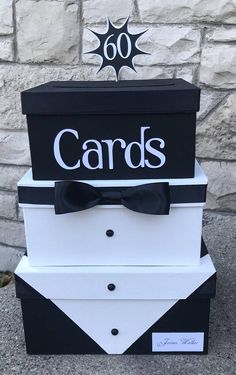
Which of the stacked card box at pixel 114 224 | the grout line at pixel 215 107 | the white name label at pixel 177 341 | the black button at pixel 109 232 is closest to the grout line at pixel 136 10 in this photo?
the grout line at pixel 215 107

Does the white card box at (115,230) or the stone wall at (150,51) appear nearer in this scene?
the white card box at (115,230)

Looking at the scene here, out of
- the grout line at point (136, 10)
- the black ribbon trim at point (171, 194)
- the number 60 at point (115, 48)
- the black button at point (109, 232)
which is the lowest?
the black button at point (109, 232)

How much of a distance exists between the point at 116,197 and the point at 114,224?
6 cm

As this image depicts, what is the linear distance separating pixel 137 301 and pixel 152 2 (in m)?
0.96

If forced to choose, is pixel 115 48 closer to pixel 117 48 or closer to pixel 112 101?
pixel 117 48

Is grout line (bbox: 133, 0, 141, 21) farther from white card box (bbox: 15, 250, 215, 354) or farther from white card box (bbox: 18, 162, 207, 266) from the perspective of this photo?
white card box (bbox: 15, 250, 215, 354)

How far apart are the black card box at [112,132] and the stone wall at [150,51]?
0.63 metres

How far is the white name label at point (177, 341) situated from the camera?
1076 mm

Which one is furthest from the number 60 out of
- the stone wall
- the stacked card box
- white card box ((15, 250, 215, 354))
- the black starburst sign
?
white card box ((15, 250, 215, 354))

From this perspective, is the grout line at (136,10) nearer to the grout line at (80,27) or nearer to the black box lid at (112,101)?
the grout line at (80,27)

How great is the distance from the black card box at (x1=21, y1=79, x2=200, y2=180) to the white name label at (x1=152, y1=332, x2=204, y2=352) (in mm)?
354

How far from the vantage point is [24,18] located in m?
A: 1.61

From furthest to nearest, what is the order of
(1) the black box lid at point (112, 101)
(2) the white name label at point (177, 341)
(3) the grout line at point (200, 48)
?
(3) the grout line at point (200, 48), (2) the white name label at point (177, 341), (1) the black box lid at point (112, 101)

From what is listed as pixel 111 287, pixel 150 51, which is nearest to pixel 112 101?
pixel 111 287
